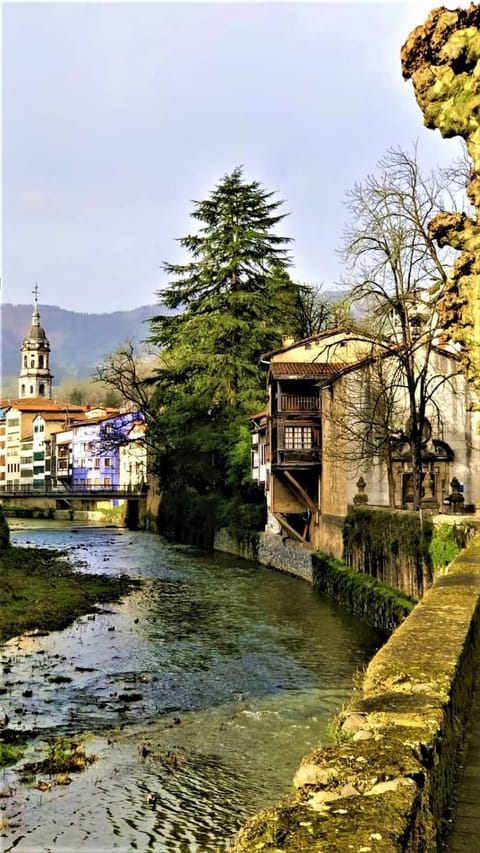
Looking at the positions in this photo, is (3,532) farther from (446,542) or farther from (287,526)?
(446,542)

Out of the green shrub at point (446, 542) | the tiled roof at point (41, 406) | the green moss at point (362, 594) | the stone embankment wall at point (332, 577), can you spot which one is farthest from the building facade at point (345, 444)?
the tiled roof at point (41, 406)

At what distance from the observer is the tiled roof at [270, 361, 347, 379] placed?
31.4m

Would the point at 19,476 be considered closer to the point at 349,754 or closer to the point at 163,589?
the point at 163,589

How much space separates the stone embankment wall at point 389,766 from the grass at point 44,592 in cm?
1343

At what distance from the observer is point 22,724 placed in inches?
466

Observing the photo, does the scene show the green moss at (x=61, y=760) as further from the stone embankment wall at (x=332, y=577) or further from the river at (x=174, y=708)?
the stone embankment wall at (x=332, y=577)

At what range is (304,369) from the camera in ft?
104

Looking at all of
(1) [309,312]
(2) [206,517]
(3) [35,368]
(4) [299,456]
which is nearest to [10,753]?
(4) [299,456]

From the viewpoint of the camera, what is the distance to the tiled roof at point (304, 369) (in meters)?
31.4

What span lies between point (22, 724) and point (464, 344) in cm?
879

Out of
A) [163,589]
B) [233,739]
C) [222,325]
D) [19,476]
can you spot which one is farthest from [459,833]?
[19,476]

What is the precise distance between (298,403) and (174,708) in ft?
64.4

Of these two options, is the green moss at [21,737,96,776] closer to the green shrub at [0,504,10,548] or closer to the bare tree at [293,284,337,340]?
the green shrub at [0,504,10,548]

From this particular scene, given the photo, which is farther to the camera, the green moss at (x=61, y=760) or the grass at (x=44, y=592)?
the grass at (x=44, y=592)
